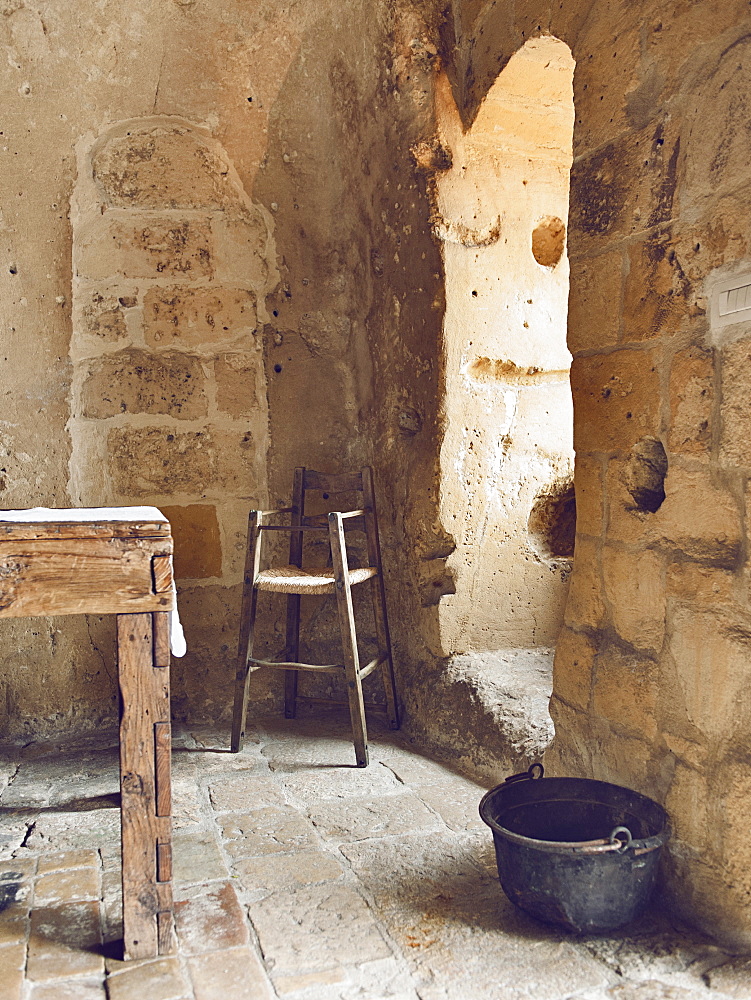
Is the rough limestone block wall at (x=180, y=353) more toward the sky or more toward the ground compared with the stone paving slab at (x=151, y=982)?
more toward the sky

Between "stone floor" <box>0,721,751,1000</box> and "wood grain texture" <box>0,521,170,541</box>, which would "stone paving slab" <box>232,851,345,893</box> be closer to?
"stone floor" <box>0,721,751,1000</box>

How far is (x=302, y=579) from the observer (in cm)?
273

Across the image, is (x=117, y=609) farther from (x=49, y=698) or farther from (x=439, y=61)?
(x=439, y=61)

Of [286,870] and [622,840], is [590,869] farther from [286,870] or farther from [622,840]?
[286,870]

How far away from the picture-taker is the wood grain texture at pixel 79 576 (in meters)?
1.55

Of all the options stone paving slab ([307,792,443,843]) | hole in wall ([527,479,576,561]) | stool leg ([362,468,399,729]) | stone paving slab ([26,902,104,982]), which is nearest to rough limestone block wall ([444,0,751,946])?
stone paving slab ([307,792,443,843])

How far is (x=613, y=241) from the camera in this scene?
1932mm

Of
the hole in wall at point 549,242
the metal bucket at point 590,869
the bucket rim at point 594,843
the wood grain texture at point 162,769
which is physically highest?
the hole in wall at point 549,242

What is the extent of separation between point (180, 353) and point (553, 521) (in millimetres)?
1453

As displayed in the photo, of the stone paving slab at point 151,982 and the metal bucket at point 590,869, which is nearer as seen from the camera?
the stone paving slab at point 151,982

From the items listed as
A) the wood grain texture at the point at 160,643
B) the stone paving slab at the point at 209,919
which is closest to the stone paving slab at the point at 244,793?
the stone paving slab at the point at 209,919

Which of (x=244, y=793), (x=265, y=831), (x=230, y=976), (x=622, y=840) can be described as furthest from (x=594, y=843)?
(x=244, y=793)

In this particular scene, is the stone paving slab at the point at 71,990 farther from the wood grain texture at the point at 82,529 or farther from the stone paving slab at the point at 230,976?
the wood grain texture at the point at 82,529

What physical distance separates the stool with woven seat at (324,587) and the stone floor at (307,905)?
0.26 metres
